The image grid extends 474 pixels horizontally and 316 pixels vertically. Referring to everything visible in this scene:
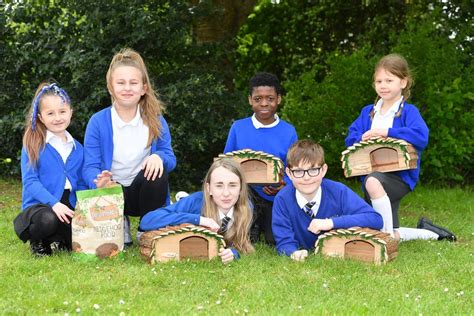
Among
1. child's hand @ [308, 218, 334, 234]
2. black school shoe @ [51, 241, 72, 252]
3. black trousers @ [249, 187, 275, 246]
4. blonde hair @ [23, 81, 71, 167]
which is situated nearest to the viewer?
child's hand @ [308, 218, 334, 234]

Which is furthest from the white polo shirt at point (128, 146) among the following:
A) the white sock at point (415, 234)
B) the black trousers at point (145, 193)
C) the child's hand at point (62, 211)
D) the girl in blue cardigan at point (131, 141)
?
the white sock at point (415, 234)

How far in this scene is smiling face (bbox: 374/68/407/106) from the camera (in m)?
6.02

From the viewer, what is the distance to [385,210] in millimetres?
5875

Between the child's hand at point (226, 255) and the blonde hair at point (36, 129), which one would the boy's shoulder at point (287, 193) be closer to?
the child's hand at point (226, 255)

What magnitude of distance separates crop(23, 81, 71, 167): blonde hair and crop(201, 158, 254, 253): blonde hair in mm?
1312

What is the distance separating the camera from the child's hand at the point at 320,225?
5387mm

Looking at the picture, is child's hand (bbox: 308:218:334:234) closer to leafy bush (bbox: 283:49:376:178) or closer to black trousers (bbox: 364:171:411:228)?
black trousers (bbox: 364:171:411:228)

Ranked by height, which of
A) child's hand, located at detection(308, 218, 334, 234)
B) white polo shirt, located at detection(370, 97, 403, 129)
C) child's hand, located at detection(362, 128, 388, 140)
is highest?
white polo shirt, located at detection(370, 97, 403, 129)

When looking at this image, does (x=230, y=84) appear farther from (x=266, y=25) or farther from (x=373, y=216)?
(x=373, y=216)

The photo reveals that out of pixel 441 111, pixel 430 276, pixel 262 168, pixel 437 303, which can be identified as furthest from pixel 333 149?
pixel 437 303

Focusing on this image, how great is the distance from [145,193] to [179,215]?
1.62 feet

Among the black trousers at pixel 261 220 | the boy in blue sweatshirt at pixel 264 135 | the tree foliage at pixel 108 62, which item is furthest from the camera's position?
the tree foliage at pixel 108 62

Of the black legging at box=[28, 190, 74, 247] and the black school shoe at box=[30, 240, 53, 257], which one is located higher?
the black legging at box=[28, 190, 74, 247]

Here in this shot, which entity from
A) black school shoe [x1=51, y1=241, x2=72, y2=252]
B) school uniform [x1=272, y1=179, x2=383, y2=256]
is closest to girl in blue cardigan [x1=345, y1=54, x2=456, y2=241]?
school uniform [x1=272, y1=179, x2=383, y2=256]
